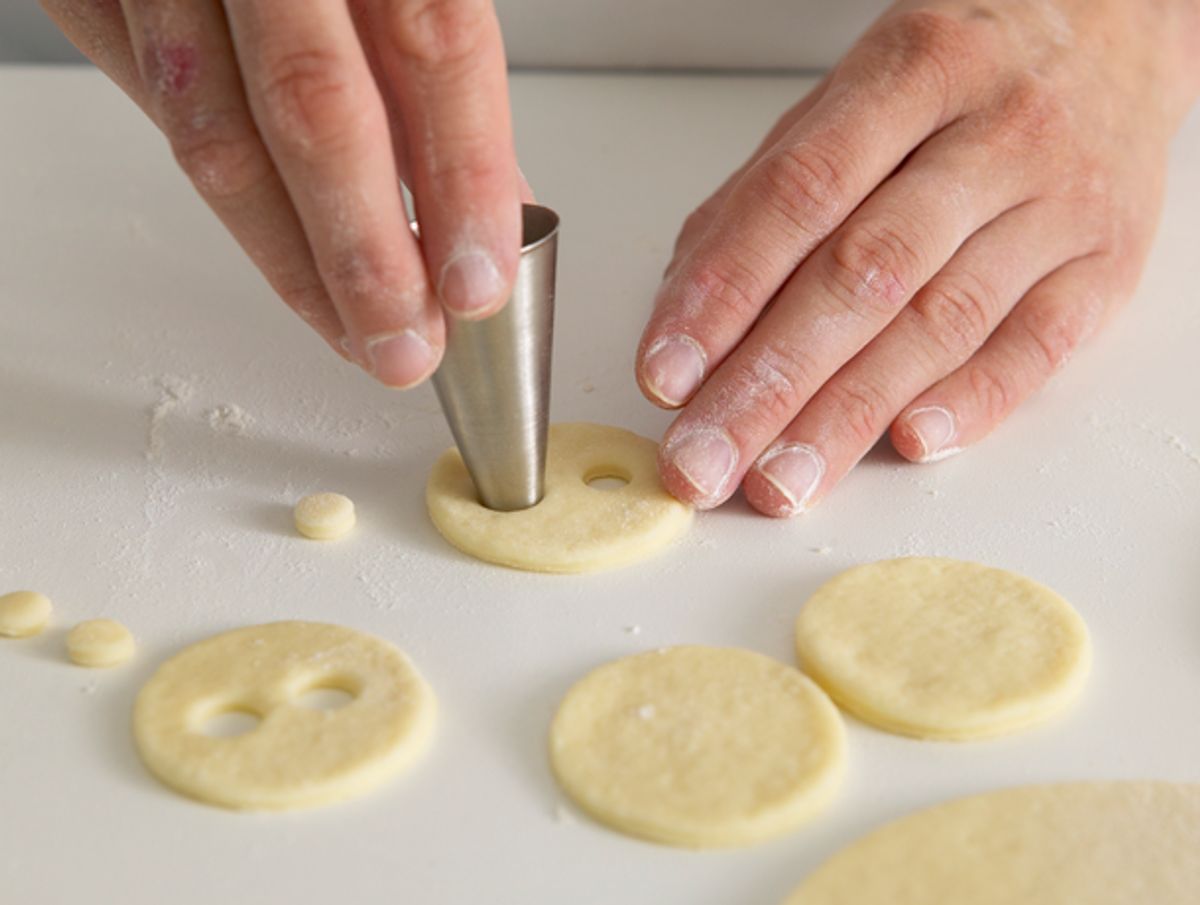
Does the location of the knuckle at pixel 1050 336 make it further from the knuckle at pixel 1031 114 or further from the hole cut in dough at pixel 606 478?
the hole cut in dough at pixel 606 478

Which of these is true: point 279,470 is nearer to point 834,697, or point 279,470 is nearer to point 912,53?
point 834,697

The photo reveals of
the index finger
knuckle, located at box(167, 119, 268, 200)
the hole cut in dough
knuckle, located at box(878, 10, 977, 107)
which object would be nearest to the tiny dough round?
the hole cut in dough

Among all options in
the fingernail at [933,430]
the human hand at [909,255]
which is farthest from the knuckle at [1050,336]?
the fingernail at [933,430]

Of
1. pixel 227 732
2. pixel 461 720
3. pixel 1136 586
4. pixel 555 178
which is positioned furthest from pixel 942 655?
pixel 555 178

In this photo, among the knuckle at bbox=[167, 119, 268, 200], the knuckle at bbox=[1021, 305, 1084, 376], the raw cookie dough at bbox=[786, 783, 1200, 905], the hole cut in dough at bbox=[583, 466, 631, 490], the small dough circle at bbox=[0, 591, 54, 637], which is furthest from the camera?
the knuckle at bbox=[1021, 305, 1084, 376]

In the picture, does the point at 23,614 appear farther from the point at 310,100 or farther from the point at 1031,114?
the point at 1031,114

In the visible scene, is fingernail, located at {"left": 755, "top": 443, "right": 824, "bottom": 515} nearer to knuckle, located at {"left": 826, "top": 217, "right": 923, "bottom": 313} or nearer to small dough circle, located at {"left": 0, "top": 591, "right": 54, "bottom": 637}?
knuckle, located at {"left": 826, "top": 217, "right": 923, "bottom": 313}
